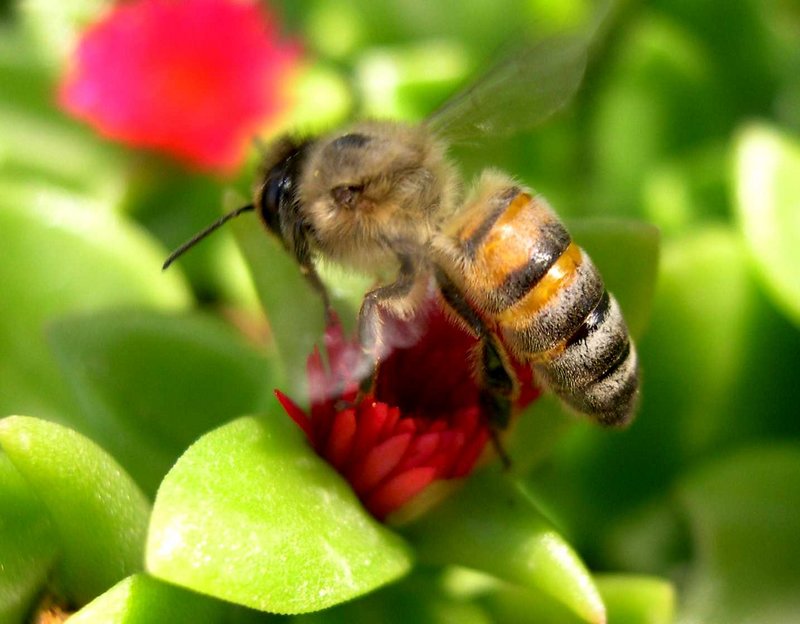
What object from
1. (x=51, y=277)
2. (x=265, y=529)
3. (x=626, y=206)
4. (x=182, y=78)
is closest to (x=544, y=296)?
(x=265, y=529)

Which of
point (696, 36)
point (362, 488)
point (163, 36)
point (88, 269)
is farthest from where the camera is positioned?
point (696, 36)

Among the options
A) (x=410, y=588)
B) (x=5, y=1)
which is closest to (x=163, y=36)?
(x=5, y=1)

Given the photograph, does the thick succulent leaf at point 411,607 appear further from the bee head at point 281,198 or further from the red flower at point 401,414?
the bee head at point 281,198

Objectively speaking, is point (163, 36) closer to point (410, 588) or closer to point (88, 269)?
point (88, 269)

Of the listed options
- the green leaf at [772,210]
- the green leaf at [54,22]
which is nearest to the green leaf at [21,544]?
the green leaf at [772,210]

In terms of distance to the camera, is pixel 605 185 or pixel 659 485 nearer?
pixel 659 485

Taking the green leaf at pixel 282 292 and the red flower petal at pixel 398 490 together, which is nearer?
the red flower petal at pixel 398 490

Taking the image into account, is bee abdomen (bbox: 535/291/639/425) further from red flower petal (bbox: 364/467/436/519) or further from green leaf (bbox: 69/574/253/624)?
green leaf (bbox: 69/574/253/624)
